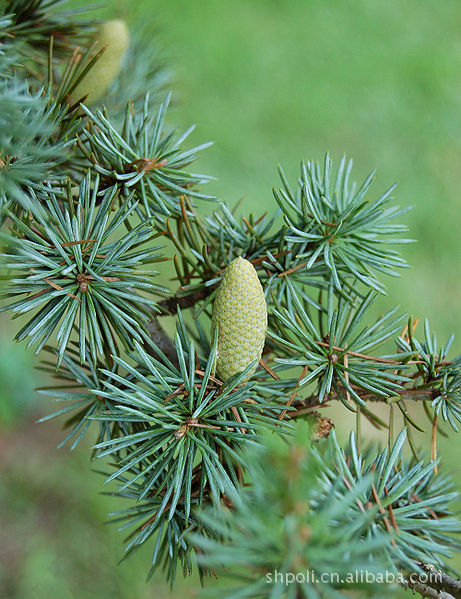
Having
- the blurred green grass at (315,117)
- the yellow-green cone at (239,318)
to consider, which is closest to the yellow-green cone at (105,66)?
the yellow-green cone at (239,318)

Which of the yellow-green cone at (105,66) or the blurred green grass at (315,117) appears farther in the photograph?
the blurred green grass at (315,117)

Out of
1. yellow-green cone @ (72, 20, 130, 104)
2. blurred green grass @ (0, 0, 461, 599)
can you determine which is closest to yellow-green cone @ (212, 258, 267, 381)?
yellow-green cone @ (72, 20, 130, 104)

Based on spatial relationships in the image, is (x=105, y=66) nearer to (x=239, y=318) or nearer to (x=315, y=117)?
(x=239, y=318)

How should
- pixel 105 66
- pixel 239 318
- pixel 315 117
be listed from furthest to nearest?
pixel 315 117
pixel 105 66
pixel 239 318

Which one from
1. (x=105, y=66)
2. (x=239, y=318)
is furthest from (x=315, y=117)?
(x=239, y=318)

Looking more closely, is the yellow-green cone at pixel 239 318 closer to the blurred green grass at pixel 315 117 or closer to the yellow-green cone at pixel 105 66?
the yellow-green cone at pixel 105 66

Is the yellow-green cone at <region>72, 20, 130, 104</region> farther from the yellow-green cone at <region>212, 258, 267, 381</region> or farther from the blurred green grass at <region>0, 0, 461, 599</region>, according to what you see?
the blurred green grass at <region>0, 0, 461, 599</region>
